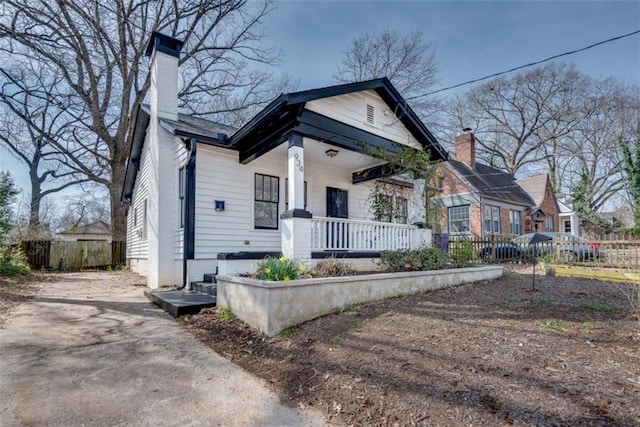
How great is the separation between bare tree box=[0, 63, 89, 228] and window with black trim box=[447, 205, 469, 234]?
2191 centimetres

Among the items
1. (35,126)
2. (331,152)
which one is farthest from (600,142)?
(35,126)

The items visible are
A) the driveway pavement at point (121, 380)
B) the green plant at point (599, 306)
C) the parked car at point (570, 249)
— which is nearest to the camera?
the driveway pavement at point (121, 380)

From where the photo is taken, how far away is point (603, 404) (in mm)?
2314

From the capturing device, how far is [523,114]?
29.5 meters

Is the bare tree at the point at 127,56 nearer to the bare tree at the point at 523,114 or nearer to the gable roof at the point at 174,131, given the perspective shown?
the gable roof at the point at 174,131

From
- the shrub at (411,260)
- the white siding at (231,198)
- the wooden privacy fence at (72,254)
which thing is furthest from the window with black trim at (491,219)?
the wooden privacy fence at (72,254)

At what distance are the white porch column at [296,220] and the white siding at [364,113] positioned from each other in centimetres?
102

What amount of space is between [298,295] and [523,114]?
105 feet

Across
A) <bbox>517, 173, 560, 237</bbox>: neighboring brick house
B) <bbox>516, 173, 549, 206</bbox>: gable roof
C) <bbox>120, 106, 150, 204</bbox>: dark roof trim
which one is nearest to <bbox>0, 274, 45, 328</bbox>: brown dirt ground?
<bbox>120, 106, 150, 204</bbox>: dark roof trim

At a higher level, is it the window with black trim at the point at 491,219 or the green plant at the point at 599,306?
the window with black trim at the point at 491,219

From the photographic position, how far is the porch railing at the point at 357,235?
22.5ft

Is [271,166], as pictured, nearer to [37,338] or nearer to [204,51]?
[37,338]

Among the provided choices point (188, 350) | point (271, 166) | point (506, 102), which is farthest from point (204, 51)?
point (506, 102)

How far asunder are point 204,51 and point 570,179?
1310 inches
